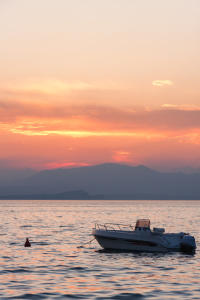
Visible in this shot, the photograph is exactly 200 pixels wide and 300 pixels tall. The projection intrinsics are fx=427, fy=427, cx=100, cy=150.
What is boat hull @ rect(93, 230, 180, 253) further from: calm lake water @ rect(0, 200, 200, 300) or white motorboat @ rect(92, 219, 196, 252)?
calm lake water @ rect(0, 200, 200, 300)

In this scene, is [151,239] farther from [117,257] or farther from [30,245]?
[30,245]

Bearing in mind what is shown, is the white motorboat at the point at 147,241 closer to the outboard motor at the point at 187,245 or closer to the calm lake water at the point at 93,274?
the outboard motor at the point at 187,245

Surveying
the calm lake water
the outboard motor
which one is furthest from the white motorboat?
the calm lake water

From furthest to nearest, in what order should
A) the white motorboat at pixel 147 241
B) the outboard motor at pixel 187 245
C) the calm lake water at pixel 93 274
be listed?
the white motorboat at pixel 147 241, the outboard motor at pixel 187 245, the calm lake water at pixel 93 274

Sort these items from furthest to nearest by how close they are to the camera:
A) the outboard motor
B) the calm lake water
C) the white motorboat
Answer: the white motorboat < the outboard motor < the calm lake water

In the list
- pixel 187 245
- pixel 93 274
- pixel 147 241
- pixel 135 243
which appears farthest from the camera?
pixel 135 243

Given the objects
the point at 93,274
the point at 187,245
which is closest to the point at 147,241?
the point at 187,245

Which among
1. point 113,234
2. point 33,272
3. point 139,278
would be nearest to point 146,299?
point 139,278

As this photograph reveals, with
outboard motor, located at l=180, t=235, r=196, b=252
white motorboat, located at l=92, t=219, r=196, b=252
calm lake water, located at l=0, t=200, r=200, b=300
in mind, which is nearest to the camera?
calm lake water, located at l=0, t=200, r=200, b=300

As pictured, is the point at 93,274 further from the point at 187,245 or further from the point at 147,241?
the point at 187,245

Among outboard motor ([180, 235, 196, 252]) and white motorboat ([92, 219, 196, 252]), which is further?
white motorboat ([92, 219, 196, 252])

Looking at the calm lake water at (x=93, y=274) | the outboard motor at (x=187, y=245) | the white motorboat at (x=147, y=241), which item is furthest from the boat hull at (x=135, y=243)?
the calm lake water at (x=93, y=274)

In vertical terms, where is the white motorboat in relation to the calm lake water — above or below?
above

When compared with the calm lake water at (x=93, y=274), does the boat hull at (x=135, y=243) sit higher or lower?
higher
